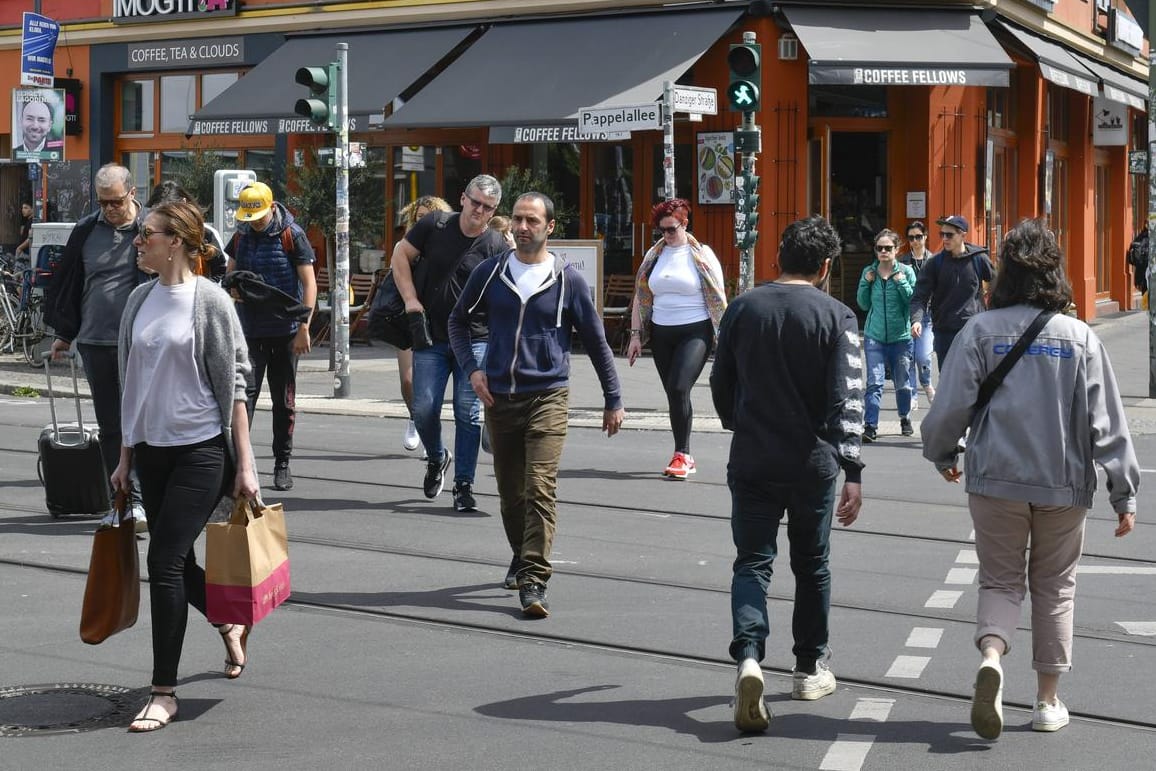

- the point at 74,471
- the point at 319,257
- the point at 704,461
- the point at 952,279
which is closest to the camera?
the point at 74,471

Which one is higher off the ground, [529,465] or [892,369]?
[892,369]

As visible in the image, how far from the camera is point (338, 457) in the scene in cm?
1258

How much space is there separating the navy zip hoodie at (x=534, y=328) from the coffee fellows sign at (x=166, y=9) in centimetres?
1867

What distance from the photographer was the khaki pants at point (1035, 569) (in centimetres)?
557

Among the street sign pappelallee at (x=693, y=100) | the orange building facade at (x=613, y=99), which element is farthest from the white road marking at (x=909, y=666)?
the orange building facade at (x=613, y=99)

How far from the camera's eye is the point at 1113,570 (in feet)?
27.7

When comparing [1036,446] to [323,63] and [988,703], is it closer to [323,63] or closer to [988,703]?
[988,703]

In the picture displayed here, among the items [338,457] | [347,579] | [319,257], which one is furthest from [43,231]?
[347,579]

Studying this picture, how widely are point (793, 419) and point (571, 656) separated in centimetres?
144

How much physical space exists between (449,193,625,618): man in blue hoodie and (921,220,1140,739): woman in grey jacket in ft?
7.17

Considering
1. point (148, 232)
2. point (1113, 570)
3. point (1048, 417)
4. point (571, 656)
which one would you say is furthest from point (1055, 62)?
point (148, 232)

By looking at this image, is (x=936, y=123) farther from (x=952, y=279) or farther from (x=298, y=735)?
(x=298, y=735)

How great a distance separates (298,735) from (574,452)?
7583mm

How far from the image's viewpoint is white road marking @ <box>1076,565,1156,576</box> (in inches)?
328
